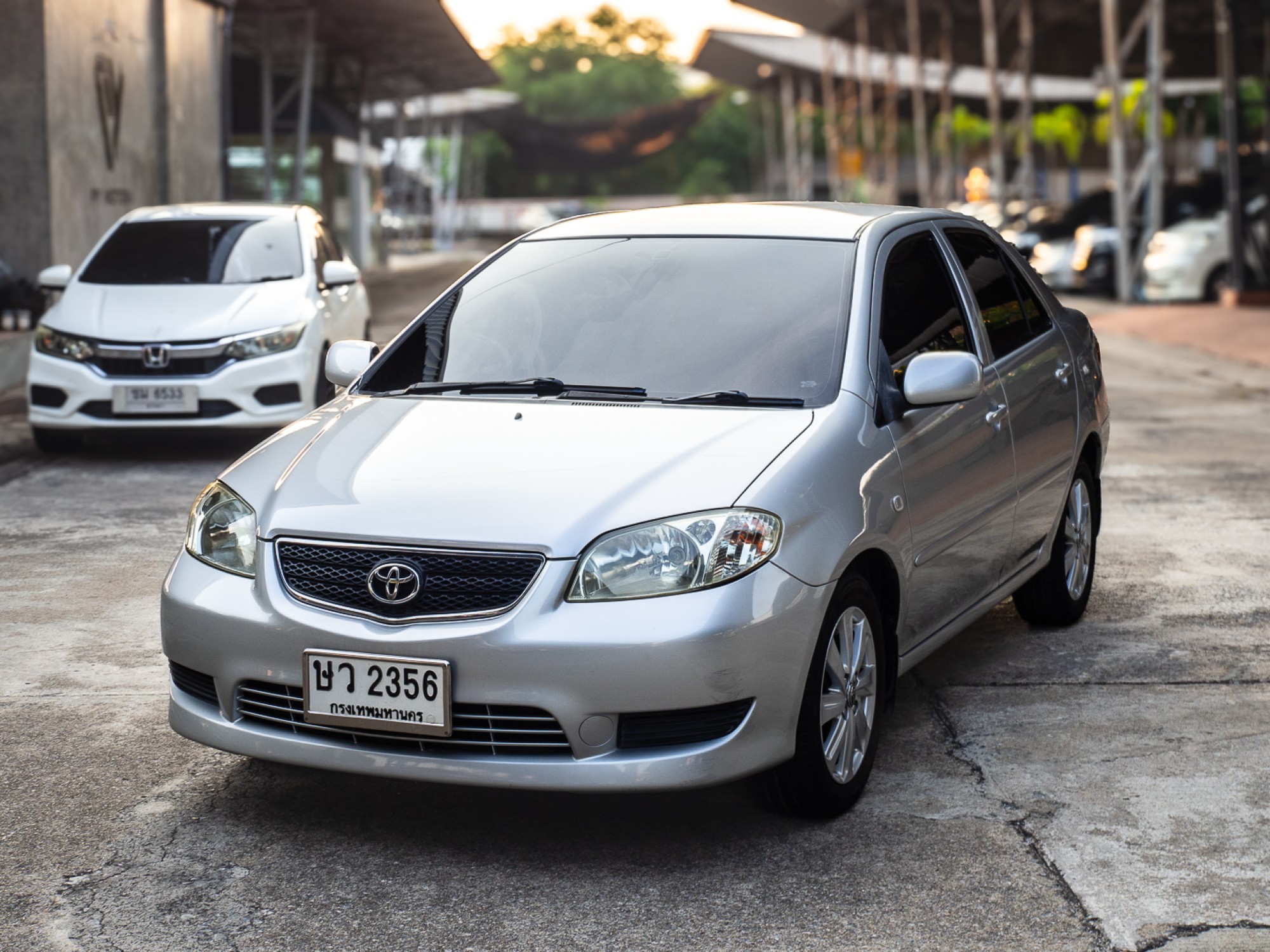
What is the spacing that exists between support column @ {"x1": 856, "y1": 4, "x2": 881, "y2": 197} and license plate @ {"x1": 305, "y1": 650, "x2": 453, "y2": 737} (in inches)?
1609

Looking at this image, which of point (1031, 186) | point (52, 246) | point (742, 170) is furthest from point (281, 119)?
point (742, 170)

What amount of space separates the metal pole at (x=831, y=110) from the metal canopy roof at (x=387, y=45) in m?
16.9

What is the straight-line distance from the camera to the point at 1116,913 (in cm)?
346

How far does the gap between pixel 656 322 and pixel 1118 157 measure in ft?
77.5

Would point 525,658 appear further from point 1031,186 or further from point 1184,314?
point 1031,186

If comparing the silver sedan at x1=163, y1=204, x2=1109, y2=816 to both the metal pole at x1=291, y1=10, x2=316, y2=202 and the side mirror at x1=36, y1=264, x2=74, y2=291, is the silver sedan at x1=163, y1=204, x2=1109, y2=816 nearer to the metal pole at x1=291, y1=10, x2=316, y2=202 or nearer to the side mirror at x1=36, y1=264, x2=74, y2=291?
the side mirror at x1=36, y1=264, x2=74, y2=291

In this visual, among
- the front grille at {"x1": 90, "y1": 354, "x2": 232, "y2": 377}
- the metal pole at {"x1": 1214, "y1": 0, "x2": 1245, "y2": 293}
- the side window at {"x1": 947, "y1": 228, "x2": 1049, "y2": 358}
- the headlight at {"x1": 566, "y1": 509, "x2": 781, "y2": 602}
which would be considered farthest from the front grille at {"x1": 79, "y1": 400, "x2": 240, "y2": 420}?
the metal pole at {"x1": 1214, "y1": 0, "x2": 1245, "y2": 293}

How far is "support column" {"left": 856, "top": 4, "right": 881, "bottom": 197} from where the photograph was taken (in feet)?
146

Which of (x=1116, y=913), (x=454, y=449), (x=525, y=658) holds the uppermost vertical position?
(x=454, y=449)

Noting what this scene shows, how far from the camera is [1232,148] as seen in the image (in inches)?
918

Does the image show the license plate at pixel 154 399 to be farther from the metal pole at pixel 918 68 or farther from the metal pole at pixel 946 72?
the metal pole at pixel 918 68

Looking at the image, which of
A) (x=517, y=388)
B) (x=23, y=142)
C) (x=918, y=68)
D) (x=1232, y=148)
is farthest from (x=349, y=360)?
(x=918, y=68)

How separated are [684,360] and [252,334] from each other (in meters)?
5.91

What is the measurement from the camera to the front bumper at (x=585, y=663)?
140 inches
